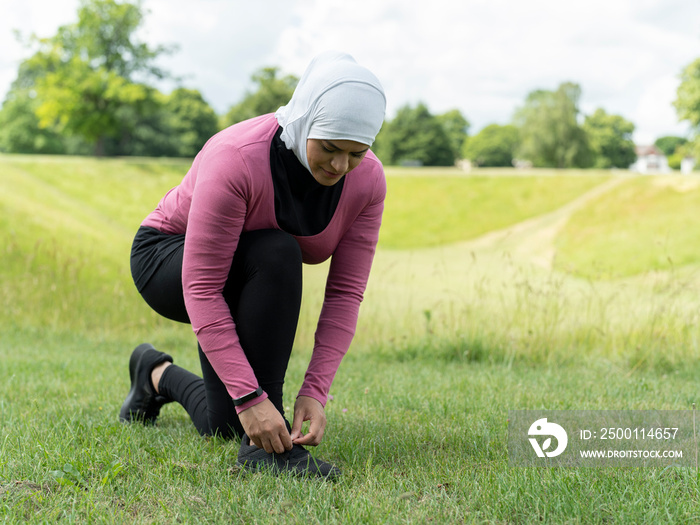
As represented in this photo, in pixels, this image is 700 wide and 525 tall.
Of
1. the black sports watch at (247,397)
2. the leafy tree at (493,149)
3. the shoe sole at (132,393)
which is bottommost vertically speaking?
the shoe sole at (132,393)

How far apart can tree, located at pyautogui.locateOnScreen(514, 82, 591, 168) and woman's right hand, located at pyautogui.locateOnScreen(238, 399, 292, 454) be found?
4659cm

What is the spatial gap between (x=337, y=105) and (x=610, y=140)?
7920cm

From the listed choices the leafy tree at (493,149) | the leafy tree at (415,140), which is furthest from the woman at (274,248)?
the leafy tree at (493,149)

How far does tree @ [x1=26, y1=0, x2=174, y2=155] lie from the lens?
24.9m

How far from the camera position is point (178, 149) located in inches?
1882

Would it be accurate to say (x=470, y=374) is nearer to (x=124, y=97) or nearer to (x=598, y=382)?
(x=598, y=382)

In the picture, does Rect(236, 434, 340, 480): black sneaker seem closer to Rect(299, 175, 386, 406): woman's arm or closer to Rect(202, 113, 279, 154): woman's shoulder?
Rect(299, 175, 386, 406): woman's arm

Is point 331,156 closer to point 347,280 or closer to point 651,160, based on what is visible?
point 347,280

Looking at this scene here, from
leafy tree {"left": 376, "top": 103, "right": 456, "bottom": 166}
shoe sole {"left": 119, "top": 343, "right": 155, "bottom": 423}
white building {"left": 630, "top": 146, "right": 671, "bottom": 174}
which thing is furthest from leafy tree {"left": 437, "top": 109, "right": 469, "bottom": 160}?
shoe sole {"left": 119, "top": 343, "right": 155, "bottom": 423}

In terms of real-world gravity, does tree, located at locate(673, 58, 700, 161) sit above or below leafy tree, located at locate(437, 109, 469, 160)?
below

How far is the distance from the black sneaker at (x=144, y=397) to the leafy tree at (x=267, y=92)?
3017 centimetres

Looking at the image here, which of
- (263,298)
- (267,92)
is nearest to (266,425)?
(263,298)

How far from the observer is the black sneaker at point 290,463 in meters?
2.06

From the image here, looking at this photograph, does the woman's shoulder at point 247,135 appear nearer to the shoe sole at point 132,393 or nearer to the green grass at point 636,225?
the shoe sole at point 132,393
